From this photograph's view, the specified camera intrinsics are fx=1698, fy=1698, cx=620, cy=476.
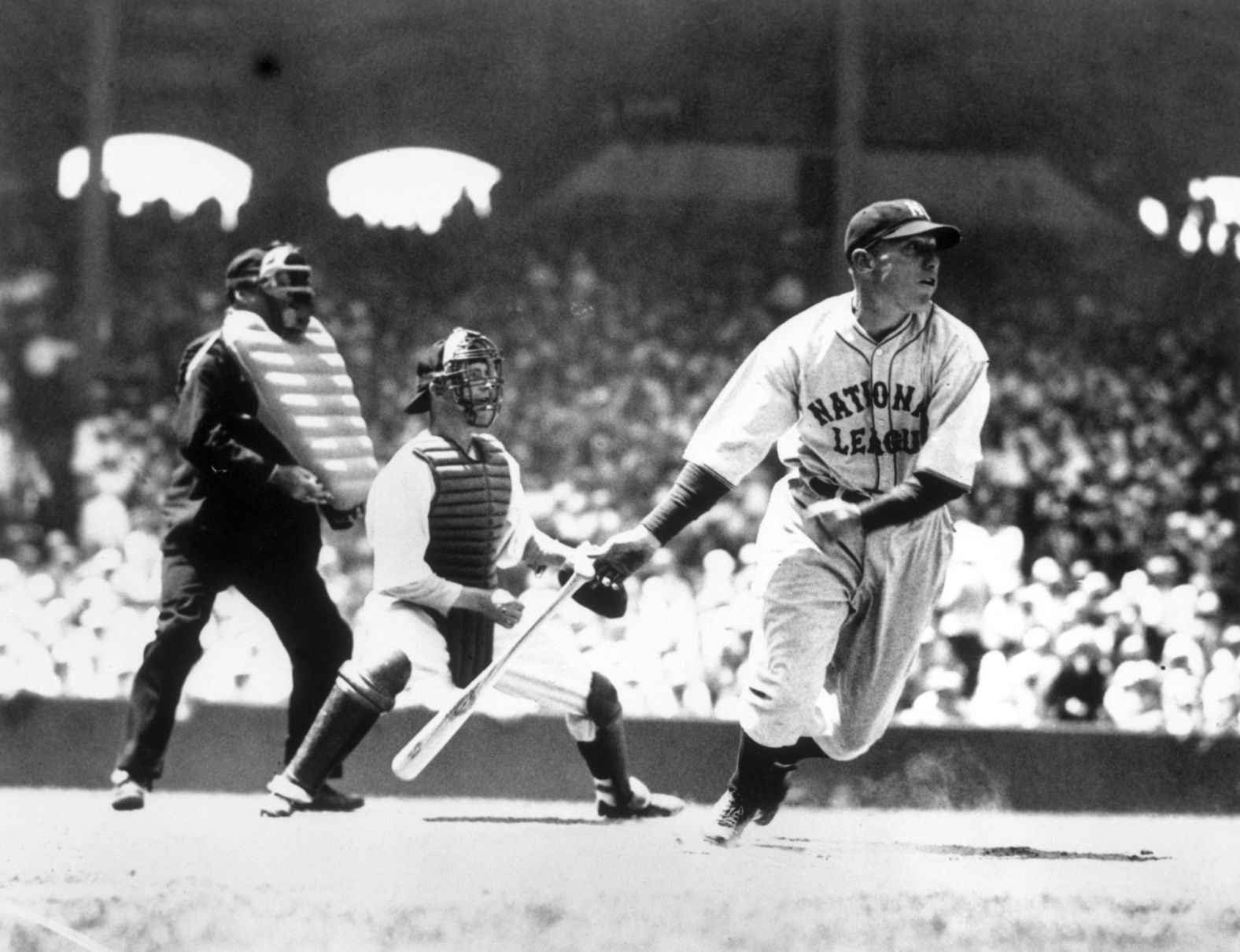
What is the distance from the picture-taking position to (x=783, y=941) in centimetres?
373

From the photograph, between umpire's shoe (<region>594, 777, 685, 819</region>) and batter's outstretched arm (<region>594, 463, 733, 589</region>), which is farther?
umpire's shoe (<region>594, 777, 685, 819</region>)

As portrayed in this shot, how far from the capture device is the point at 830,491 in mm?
3736

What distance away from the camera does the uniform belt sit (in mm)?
3705

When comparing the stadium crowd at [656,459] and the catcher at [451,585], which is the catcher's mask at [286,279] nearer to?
the stadium crowd at [656,459]

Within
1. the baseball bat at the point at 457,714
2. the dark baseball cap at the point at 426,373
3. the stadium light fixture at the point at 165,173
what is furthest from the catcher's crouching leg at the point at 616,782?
the stadium light fixture at the point at 165,173

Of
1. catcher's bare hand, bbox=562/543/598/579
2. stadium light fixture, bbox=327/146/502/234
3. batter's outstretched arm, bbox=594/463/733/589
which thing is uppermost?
stadium light fixture, bbox=327/146/502/234

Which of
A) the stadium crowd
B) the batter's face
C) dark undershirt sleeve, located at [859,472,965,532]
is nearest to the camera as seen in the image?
dark undershirt sleeve, located at [859,472,965,532]

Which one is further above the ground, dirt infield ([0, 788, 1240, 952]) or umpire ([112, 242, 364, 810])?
umpire ([112, 242, 364, 810])

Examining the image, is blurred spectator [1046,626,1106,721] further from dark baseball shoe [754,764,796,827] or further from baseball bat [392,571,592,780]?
baseball bat [392,571,592,780]

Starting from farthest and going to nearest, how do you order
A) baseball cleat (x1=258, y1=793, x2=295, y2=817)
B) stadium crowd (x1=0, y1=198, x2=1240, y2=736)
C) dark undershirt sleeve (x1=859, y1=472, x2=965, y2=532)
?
stadium crowd (x1=0, y1=198, x2=1240, y2=736) < baseball cleat (x1=258, y1=793, x2=295, y2=817) < dark undershirt sleeve (x1=859, y1=472, x2=965, y2=532)

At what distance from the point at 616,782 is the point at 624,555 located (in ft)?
1.86

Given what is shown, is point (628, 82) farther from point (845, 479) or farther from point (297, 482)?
point (297, 482)

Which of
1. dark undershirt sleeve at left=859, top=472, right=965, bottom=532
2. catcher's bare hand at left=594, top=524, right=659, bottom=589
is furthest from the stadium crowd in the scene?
dark undershirt sleeve at left=859, top=472, right=965, bottom=532

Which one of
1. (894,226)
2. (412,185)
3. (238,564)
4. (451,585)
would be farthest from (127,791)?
(894,226)
